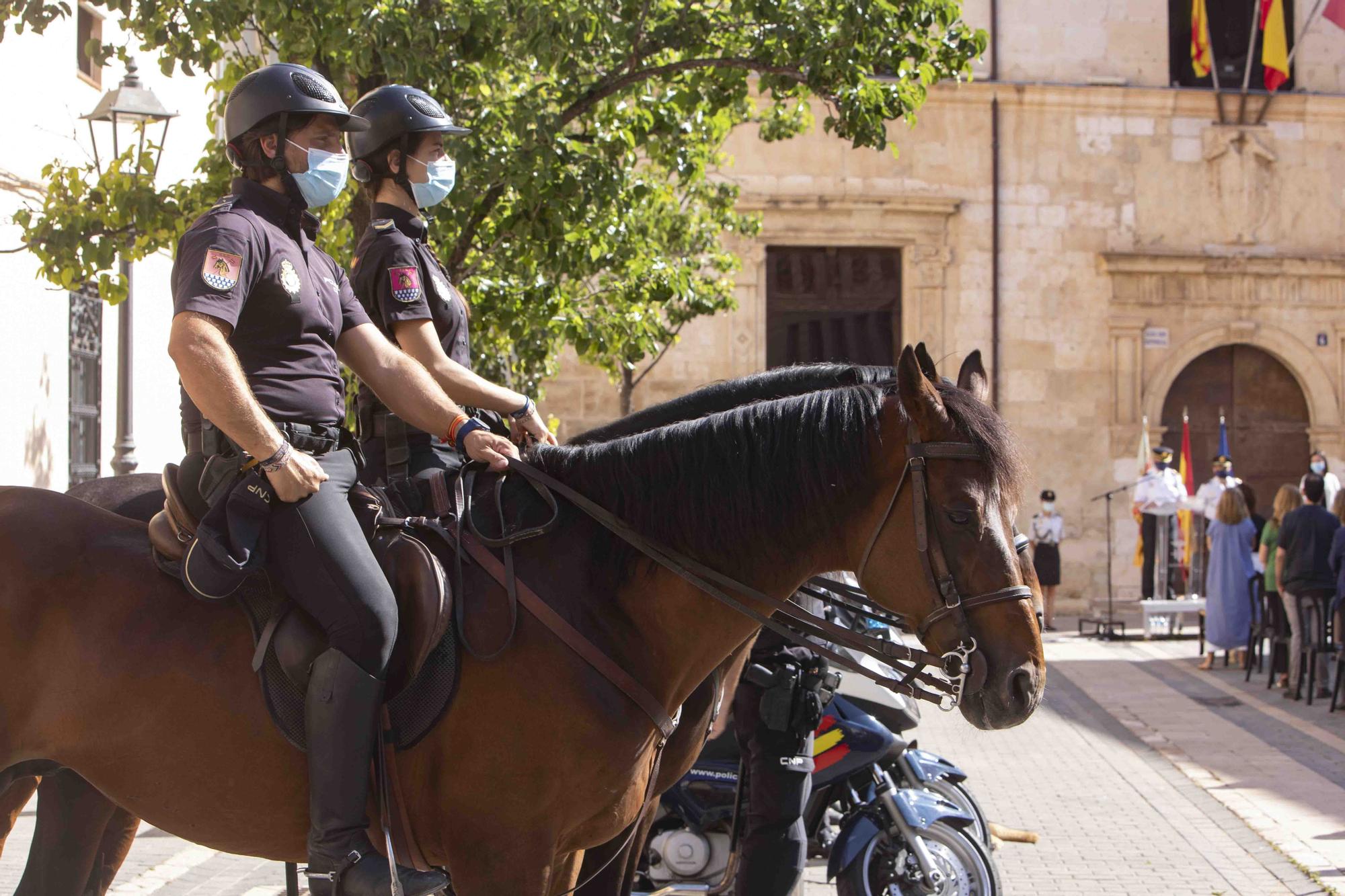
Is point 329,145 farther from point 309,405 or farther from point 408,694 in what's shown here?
point 408,694

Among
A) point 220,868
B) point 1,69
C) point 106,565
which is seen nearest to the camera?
point 106,565

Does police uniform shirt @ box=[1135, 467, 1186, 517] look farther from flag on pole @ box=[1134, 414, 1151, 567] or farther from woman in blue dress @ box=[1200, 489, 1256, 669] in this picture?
woman in blue dress @ box=[1200, 489, 1256, 669]

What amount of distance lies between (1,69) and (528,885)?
1171 centimetres

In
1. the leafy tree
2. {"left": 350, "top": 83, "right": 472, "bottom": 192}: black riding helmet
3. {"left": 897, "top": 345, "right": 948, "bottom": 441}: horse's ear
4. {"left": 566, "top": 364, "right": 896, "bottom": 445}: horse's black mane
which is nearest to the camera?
A: {"left": 897, "top": 345, "right": 948, "bottom": 441}: horse's ear

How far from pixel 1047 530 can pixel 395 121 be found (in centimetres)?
1915

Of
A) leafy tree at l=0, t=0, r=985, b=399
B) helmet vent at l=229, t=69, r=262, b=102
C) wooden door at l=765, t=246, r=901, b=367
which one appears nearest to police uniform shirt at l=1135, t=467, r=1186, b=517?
wooden door at l=765, t=246, r=901, b=367

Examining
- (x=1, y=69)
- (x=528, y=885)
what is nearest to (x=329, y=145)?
(x=528, y=885)

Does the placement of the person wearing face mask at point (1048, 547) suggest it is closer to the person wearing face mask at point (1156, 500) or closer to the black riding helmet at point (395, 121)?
the person wearing face mask at point (1156, 500)

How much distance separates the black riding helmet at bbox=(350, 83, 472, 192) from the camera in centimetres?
450

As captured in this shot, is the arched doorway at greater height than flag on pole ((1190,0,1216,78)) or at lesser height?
lesser

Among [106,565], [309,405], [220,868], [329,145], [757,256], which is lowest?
[220,868]

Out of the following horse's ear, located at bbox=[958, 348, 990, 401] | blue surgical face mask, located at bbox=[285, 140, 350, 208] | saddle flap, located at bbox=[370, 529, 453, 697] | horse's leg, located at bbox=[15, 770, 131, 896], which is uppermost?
blue surgical face mask, located at bbox=[285, 140, 350, 208]

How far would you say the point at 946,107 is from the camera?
24.7 m

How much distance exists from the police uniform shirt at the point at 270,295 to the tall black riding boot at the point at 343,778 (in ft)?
2.30
